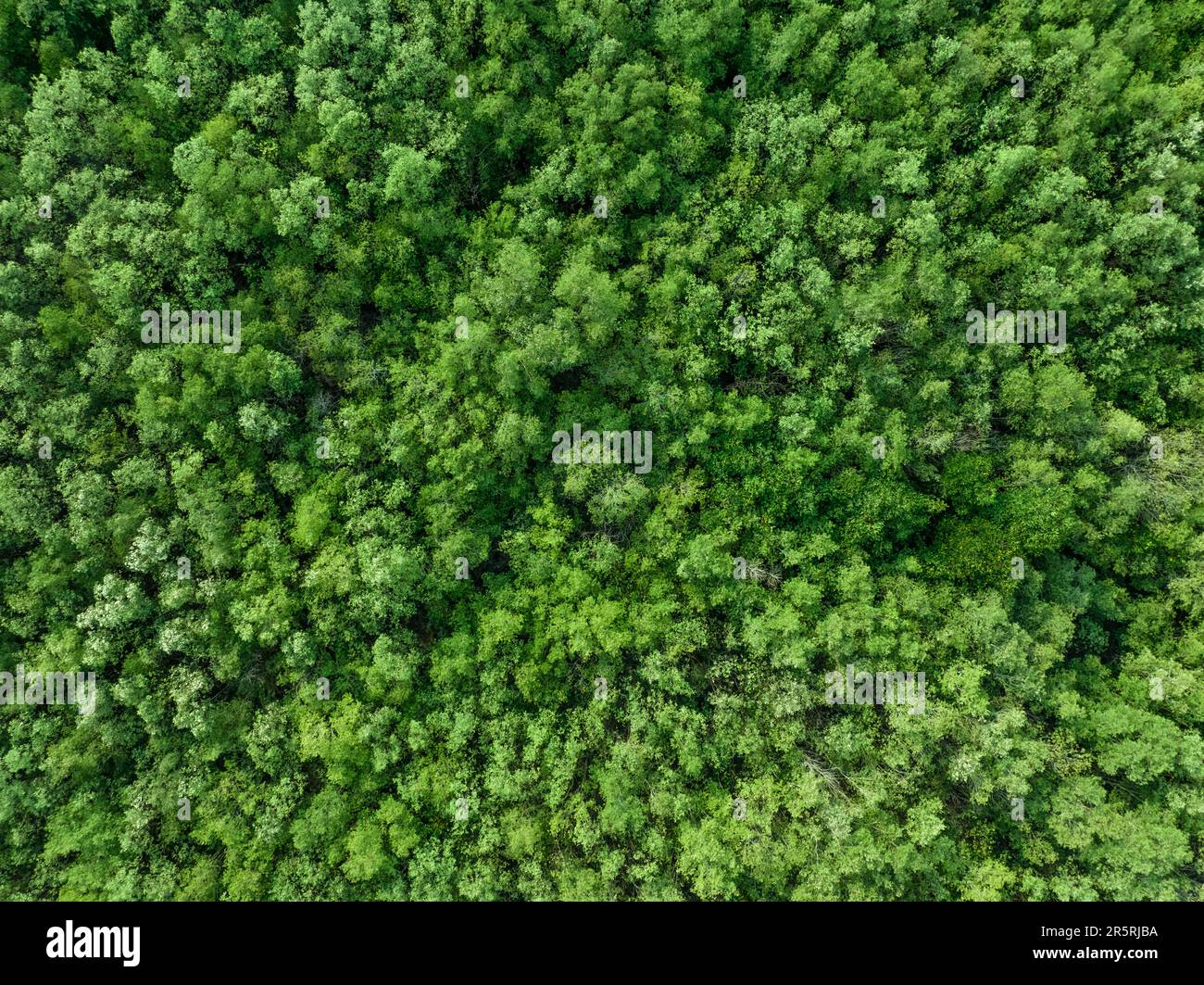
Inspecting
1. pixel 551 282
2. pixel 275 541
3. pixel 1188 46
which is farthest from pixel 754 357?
pixel 1188 46

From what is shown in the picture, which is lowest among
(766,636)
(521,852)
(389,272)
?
(521,852)

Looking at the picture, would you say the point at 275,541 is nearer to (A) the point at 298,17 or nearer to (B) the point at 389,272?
(B) the point at 389,272

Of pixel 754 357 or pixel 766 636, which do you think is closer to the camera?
pixel 766 636

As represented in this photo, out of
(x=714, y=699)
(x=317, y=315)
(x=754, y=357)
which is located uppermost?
(x=317, y=315)

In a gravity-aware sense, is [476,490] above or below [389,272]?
below

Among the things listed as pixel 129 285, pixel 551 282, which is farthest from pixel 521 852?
pixel 129 285

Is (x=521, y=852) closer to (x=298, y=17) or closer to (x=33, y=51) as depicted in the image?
(x=298, y=17)
